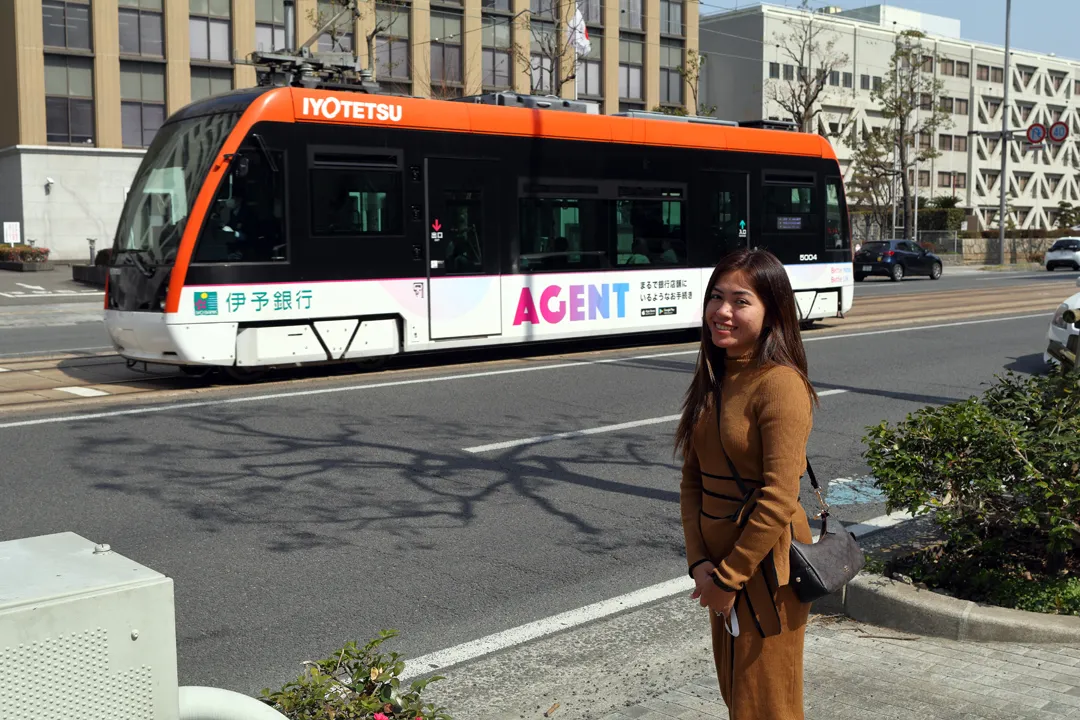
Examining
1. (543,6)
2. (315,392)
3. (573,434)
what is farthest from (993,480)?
(543,6)

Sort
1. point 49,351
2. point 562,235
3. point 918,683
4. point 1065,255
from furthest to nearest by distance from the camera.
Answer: point 1065,255 < point 49,351 < point 562,235 < point 918,683

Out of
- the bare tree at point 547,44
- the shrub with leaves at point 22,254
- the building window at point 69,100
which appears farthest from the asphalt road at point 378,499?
the bare tree at point 547,44

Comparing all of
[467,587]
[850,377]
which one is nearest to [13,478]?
[467,587]

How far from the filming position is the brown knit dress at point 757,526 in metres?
3.06

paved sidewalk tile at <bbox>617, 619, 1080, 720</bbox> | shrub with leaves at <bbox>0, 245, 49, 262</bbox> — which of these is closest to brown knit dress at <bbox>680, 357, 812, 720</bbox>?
paved sidewalk tile at <bbox>617, 619, 1080, 720</bbox>

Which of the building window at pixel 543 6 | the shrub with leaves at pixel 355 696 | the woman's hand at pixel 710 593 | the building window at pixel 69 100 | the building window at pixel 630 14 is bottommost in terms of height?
the shrub with leaves at pixel 355 696

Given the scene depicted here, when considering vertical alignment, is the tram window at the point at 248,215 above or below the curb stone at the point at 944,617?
above

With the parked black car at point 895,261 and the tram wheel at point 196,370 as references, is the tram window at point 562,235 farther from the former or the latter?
the parked black car at point 895,261

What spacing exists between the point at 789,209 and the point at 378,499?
12.3m

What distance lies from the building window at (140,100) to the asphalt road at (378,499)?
34.4 m

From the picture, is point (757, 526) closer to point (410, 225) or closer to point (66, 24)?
point (410, 225)

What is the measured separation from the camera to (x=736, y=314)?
321 centimetres

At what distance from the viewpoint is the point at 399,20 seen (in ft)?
163

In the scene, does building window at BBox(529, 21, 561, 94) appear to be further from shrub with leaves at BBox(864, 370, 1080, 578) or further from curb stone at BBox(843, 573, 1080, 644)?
curb stone at BBox(843, 573, 1080, 644)
